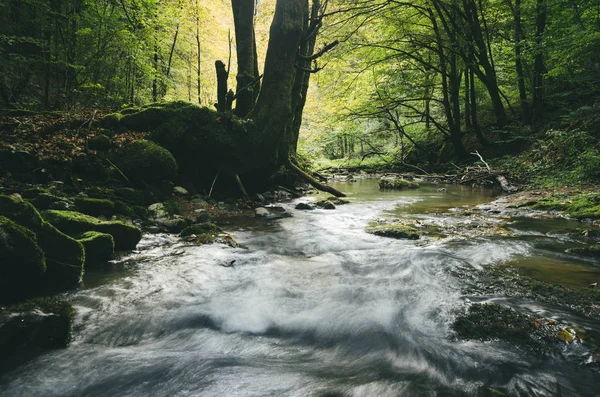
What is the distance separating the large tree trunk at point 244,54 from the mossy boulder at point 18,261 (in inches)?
297

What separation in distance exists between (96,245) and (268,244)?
2479mm

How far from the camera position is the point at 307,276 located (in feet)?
13.4

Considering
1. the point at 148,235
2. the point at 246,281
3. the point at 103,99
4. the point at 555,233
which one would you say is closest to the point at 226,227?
the point at 148,235

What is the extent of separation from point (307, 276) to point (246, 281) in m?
0.76

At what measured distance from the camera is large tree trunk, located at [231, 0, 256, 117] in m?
9.78

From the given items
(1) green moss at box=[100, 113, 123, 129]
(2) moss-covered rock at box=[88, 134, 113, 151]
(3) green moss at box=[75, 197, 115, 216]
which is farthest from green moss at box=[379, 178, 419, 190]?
(3) green moss at box=[75, 197, 115, 216]

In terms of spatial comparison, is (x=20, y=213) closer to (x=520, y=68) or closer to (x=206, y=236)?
(x=206, y=236)

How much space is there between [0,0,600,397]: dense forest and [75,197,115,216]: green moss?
0.04 metres

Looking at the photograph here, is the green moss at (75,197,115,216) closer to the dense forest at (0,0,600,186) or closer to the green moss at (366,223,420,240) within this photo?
the green moss at (366,223,420,240)

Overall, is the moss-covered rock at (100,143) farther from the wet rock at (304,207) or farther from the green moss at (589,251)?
the green moss at (589,251)

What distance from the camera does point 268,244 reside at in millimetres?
5496

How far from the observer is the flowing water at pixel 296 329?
211 cm

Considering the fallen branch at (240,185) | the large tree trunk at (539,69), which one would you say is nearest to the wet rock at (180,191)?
the fallen branch at (240,185)

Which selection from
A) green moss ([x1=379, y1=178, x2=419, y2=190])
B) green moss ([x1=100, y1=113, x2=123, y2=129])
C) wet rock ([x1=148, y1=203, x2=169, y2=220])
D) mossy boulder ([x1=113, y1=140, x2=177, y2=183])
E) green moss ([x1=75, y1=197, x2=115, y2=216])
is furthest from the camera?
green moss ([x1=379, y1=178, x2=419, y2=190])
